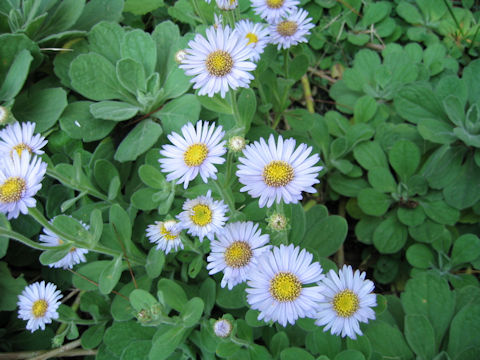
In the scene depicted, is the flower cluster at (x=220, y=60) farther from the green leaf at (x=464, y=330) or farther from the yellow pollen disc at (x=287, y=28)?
the green leaf at (x=464, y=330)

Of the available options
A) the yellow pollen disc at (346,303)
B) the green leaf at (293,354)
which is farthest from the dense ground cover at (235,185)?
the green leaf at (293,354)

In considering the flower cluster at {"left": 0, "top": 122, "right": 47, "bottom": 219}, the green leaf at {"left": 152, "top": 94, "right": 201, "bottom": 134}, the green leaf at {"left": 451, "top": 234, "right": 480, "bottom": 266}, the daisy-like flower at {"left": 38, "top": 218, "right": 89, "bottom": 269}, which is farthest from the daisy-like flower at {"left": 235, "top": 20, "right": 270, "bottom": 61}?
the green leaf at {"left": 451, "top": 234, "right": 480, "bottom": 266}

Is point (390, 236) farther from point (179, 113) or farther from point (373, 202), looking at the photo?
point (179, 113)

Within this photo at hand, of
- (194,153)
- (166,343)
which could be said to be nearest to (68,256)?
(166,343)

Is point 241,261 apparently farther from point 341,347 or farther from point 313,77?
point 313,77

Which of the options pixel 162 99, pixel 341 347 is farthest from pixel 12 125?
pixel 341 347
